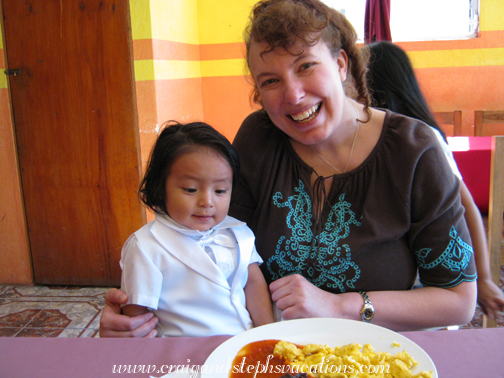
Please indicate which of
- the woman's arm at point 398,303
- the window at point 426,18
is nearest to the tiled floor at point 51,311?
the woman's arm at point 398,303

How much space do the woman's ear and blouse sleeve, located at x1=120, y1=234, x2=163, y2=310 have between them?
0.88 metres

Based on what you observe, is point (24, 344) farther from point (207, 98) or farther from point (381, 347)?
point (207, 98)

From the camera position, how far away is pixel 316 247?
131 cm

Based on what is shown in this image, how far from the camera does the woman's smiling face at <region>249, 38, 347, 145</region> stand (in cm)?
124

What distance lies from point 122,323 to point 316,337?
0.56 meters

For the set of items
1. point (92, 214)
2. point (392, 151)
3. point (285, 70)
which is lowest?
point (92, 214)

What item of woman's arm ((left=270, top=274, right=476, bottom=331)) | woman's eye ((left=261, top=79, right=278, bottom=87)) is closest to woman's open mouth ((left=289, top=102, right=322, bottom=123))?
woman's eye ((left=261, top=79, right=278, bottom=87))

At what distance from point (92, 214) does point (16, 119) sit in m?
0.98

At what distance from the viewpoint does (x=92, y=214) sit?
341 cm

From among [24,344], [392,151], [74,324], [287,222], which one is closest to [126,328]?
[24,344]

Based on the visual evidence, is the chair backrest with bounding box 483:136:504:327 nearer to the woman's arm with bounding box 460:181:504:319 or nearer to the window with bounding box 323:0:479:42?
the woman's arm with bounding box 460:181:504:319

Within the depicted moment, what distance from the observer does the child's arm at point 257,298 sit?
1323 millimetres

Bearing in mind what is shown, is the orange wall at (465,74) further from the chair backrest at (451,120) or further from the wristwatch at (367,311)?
the wristwatch at (367,311)

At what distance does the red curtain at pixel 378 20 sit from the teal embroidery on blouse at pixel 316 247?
14.9ft
